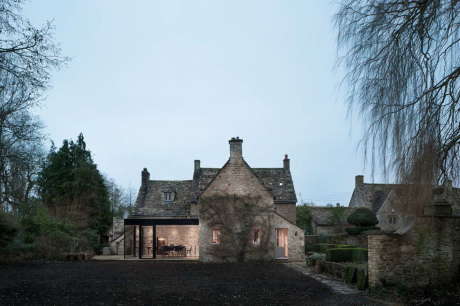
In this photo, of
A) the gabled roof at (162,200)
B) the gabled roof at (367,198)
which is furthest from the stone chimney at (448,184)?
the gabled roof at (367,198)

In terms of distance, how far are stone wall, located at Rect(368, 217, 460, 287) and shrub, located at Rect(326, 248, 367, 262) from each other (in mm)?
8978

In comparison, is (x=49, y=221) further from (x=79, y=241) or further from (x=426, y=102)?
(x=426, y=102)

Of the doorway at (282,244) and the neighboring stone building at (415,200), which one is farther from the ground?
the neighboring stone building at (415,200)

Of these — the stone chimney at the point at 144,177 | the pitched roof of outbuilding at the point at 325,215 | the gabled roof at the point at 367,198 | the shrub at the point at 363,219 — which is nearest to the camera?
the shrub at the point at 363,219

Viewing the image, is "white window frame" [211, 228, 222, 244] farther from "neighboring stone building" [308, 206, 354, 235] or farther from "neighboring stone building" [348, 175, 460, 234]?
"neighboring stone building" [308, 206, 354, 235]

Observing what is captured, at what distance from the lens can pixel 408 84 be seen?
7.46 m

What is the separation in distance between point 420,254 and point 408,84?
605cm

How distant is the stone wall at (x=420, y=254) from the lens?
11602 millimetres

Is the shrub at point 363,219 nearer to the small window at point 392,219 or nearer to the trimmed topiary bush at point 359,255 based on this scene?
the small window at point 392,219

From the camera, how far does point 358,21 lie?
8102 millimetres

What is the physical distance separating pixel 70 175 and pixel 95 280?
25268mm

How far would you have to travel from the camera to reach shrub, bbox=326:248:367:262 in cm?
2062

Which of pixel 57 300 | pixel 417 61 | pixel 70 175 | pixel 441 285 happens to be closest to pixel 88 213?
pixel 70 175

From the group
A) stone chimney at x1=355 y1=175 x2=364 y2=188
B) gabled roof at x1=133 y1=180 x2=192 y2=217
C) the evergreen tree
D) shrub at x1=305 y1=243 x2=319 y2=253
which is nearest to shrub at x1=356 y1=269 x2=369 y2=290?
shrub at x1=305 y1=243 x2=319 y2=253
